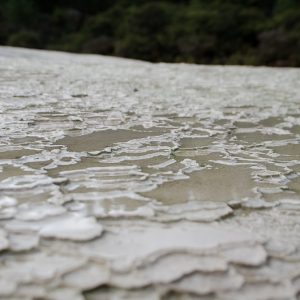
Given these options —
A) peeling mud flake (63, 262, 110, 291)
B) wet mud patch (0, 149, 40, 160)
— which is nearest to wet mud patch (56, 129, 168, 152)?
wet mud patch (0, 149, 40, 160)

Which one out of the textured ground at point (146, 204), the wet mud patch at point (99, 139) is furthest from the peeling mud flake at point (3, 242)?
the wet mud patch at point (99, 139)

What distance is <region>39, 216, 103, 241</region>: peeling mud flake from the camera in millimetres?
1262

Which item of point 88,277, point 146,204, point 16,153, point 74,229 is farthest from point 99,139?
point 88,277

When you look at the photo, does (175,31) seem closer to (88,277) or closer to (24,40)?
(24,40)

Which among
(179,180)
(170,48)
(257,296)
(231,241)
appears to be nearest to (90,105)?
(179,180)

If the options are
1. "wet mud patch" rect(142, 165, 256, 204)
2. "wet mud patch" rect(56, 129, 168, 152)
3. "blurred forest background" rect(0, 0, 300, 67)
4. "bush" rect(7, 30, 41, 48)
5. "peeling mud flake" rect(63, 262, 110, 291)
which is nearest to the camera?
"peeling mud flake" rect(63, 262, 110, 291)

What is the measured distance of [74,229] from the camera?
4.26 ft

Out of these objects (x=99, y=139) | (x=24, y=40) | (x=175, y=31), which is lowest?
(x=24, y=40)

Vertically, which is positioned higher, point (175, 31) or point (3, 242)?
point (175, 31)

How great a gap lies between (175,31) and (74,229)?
1337 cm

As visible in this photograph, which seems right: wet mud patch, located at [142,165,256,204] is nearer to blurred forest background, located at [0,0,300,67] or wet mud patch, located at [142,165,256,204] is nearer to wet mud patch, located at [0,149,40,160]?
wet mud patch, located at [0,149,40,160]

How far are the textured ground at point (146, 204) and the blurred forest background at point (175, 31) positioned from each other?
905 centimetres

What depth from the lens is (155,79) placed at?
557 centimetres

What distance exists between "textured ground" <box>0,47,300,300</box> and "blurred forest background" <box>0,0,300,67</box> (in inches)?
356
